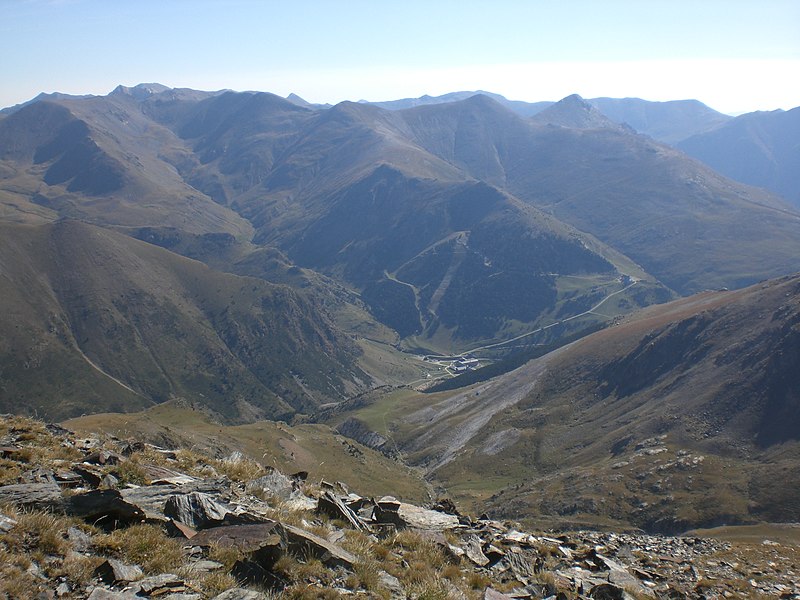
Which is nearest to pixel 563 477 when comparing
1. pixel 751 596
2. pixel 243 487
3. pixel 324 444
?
pixel 324 444

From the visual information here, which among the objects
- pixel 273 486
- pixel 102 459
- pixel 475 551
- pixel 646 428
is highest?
pixel 102 459

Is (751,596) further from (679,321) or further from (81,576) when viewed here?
(679,321)

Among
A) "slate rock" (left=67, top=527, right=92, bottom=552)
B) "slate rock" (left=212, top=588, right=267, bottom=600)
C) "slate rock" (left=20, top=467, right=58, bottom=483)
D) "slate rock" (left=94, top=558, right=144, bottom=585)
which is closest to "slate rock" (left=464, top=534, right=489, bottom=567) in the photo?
"slate rock" (left=212, top=588, right=267, bottom=600)

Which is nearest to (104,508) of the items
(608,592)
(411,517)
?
(411,517)

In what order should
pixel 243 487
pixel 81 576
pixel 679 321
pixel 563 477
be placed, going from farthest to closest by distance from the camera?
pixel 679 321 → pixel 563 477 → pixel 243 487 → pixel 81 576

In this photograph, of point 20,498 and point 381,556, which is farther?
point 381,556

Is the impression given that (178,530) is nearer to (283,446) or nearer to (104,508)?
(104,508)
